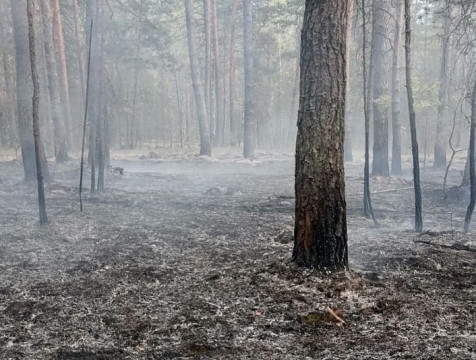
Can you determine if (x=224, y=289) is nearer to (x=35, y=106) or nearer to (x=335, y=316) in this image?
(x=335, y=316)

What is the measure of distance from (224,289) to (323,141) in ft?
6.37

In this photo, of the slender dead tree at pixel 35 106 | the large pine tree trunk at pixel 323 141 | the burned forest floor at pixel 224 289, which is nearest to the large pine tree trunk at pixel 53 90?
the burned forest floor at pixel 224 289

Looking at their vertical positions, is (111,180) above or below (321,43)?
below

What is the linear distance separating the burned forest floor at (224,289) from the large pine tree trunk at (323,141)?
40 centimetres

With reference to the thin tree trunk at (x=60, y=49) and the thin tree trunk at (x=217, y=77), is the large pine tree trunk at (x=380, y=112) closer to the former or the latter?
the thin tree trunk at (x=60, y=49)

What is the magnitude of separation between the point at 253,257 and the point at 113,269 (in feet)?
6.04

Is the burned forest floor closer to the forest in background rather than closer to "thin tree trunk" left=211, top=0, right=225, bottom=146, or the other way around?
the forest in background

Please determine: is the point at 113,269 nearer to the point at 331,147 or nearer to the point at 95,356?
the point at 95,356

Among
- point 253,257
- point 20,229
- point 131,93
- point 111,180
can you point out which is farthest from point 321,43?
point 131,93

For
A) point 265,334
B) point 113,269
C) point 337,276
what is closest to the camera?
point 265,334

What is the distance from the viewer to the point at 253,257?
589 cm

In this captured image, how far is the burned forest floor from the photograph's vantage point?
3518mm

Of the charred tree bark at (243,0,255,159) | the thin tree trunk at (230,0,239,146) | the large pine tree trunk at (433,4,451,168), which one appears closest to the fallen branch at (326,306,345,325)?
the large pine tree trunk at (433,4,451,168)

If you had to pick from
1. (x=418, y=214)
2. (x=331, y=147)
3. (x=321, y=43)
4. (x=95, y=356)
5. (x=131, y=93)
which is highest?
(x=131, y=93)
